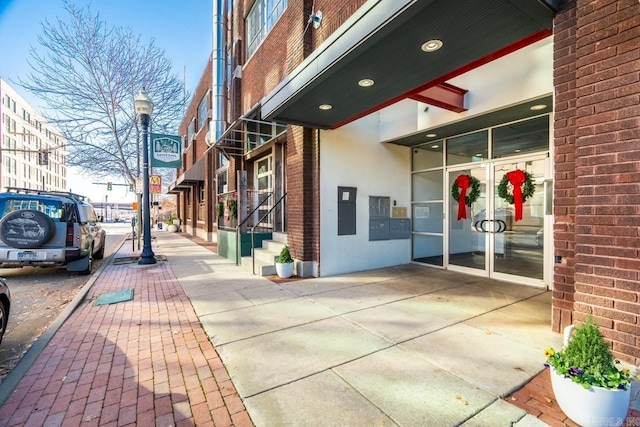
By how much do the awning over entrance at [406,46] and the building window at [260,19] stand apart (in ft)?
16.2

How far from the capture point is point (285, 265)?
6512mm

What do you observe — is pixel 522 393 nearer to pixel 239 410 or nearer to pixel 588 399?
pixel 588 399

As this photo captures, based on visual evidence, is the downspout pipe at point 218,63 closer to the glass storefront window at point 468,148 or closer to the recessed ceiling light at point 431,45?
the glass storefront window at point 468,148

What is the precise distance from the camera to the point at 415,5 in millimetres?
2842

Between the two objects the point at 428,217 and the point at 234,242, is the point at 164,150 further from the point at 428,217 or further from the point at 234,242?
the point at 428,217

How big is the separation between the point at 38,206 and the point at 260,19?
8169mm

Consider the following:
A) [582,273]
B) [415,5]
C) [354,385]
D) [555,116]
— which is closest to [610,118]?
[555,116]

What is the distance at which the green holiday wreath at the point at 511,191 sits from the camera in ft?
19.3

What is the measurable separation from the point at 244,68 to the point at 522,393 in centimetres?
1192

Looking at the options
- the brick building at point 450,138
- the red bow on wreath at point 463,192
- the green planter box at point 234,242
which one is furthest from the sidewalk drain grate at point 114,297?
the red bow on wreath at point 463,192

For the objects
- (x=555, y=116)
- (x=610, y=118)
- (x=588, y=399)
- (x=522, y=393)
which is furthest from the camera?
(x=555, y=116)

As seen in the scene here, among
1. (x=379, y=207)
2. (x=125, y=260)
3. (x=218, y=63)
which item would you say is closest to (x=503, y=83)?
(x=379, y=207)

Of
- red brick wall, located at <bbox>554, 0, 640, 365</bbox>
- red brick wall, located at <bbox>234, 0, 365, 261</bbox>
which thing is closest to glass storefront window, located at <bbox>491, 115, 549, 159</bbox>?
red brick wall, located at <bbox>554, 0, 640, 365</bbox>

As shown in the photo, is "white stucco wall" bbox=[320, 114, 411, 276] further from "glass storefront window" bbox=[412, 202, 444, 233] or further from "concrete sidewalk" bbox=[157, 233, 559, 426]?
"concrete sidewalk" bbox=[157, 233, 559, 426]
